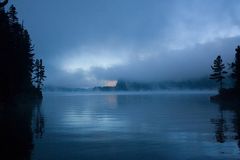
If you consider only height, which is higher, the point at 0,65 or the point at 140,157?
the point at 0,65

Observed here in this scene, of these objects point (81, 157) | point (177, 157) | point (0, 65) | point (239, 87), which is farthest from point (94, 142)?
point (239, 87)

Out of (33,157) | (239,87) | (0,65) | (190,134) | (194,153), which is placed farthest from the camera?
(239,87)

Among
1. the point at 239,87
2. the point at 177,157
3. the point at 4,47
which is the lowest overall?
the point at 177,157

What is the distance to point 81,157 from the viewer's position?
60.6 ft

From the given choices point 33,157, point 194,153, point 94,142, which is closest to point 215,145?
point 194,153

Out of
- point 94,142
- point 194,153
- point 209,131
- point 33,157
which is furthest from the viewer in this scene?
point 209,131

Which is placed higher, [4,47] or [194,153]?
[4,47]

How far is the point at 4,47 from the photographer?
52938 millimetres

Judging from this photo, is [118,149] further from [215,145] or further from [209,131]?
[209,131]

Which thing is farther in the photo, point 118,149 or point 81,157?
point 118,149

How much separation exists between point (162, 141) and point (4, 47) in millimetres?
36603

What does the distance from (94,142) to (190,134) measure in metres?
8.60

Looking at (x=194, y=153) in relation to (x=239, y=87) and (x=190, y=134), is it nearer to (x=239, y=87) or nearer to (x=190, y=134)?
(x=190, y=134)

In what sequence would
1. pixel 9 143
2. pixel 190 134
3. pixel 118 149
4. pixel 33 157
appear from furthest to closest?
1. pixel 190 134
2. pixel 9 143
3. pixel 118 149
4. pixel 33 157
